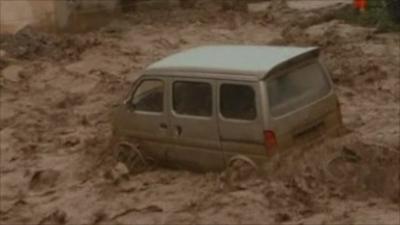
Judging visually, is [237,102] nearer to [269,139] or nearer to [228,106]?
[228,106]

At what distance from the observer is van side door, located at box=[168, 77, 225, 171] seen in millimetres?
10492

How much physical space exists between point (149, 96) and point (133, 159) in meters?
0.86

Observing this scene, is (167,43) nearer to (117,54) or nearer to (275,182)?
(117,54)

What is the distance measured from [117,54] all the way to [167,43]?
3.98 ft

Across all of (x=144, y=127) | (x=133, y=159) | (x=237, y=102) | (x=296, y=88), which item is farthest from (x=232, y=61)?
(x=133, y=159)

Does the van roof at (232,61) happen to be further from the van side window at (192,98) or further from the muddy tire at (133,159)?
the muddy tire at (133,159)

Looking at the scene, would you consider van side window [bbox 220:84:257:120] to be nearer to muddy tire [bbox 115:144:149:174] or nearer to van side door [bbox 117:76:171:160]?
van side door [bbox 117:76:171:160]

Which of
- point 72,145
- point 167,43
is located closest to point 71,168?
point 72,145

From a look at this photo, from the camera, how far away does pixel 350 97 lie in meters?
14.5

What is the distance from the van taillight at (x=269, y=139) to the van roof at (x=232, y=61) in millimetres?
612

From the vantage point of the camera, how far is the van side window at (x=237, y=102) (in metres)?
10.1

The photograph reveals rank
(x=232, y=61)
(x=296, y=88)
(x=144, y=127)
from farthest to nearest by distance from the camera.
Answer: (x=144, y=127)
(x=232, y=61)
(x=296, y=88)

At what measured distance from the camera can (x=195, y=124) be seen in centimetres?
1062

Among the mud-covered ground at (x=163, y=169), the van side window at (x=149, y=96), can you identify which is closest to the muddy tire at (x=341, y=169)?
the mud-covered ground at (x=163, y=169)
